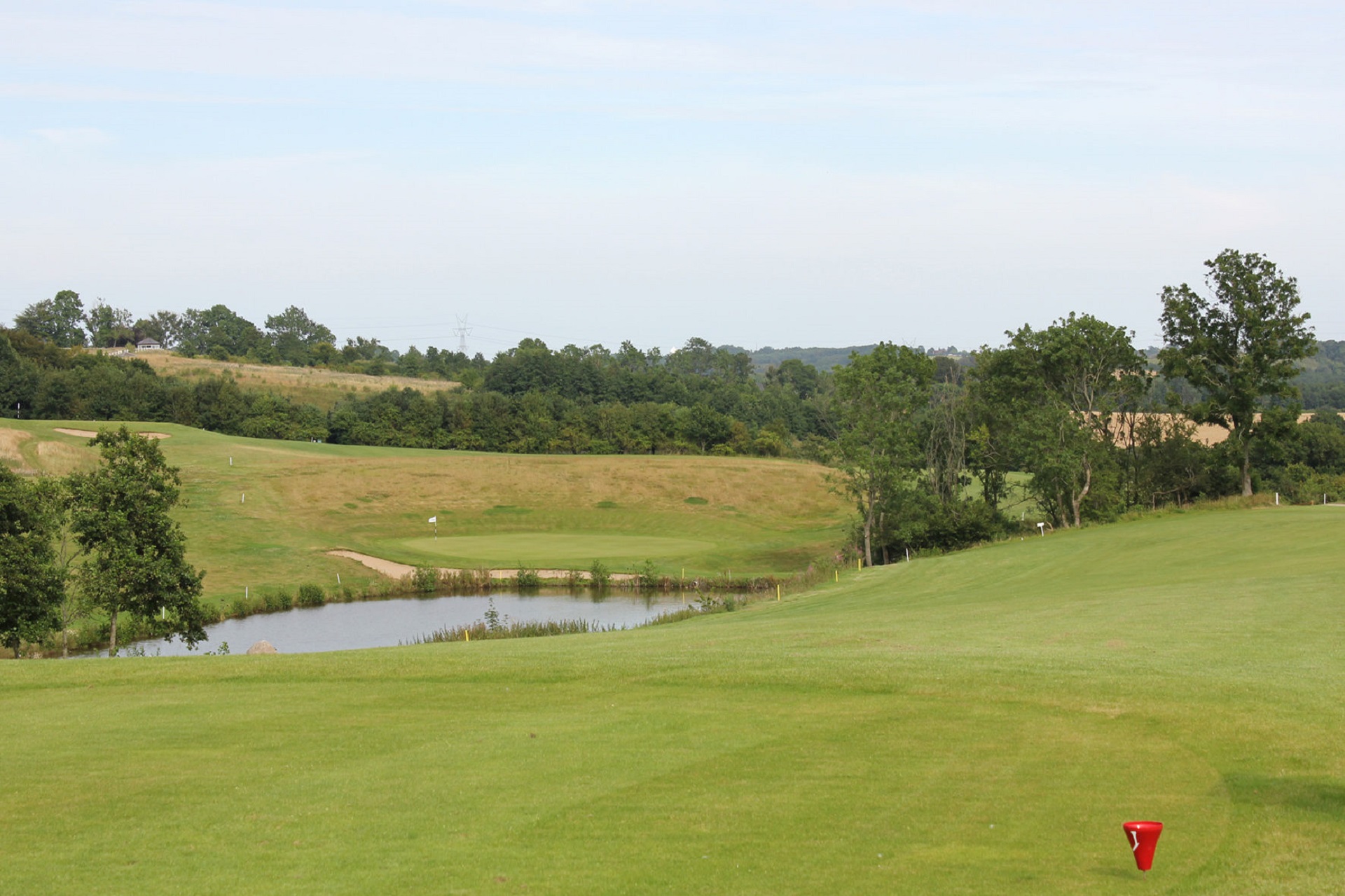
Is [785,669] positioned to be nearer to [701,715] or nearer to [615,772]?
[701,715]

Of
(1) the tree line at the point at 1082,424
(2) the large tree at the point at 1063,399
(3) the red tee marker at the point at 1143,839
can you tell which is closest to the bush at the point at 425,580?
(1) the tree line at the point at 1082,424

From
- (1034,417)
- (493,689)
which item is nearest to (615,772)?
(493,689)

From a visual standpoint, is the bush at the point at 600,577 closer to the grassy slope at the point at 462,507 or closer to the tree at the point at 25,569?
the grassy slope at the point at 462,507

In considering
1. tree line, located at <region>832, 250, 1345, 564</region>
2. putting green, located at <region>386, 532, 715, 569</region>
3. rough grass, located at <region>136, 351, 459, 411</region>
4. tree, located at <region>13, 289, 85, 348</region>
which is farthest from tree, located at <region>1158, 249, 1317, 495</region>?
tree, located at <region>13, 289, 85, 348</region>

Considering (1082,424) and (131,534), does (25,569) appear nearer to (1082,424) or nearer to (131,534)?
(131,534)

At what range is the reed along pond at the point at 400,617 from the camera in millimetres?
38094

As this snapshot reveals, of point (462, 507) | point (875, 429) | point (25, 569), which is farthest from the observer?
point (462, 507)

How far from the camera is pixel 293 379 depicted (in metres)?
134

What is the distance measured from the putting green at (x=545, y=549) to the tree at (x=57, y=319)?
510ft

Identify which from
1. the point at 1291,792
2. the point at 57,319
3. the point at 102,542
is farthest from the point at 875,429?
the point at 57,319

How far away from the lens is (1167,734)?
11.9 metres

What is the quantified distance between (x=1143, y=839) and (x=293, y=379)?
13612 centimetres

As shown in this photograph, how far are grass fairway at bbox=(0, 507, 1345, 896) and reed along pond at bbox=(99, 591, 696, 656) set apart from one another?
2015 centimetres

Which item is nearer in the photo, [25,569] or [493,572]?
[25,569]
